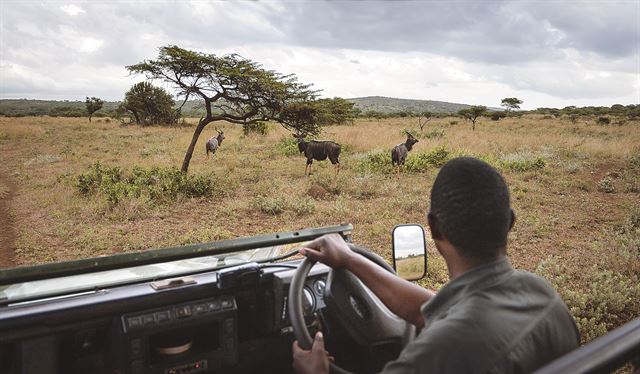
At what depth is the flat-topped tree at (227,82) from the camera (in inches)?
523

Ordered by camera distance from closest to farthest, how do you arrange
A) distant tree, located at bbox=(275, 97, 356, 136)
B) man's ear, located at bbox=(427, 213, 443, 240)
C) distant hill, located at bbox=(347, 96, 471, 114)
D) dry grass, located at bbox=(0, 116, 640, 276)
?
man's ear, located at bbox=(427, 213, 443, 240) < dry grass, located at bbox=(0, 116, 640, 276) < distant tree, located at bbox=(275, 97, 356, 136) < distant hill, located at bbox=(347, 96, 471, 114)

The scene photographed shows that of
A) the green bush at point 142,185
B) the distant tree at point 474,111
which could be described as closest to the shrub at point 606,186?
the green bush at point 142,185

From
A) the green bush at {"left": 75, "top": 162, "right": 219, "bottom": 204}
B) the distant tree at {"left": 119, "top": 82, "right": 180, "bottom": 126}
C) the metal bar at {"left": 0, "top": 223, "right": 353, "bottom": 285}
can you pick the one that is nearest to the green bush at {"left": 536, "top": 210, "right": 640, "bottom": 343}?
the metal bar at {"left": 0, "top": 223, "right": 353, "bottom": 285}

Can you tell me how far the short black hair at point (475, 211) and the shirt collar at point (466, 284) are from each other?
0.13 feet

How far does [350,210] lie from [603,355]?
7599 mm

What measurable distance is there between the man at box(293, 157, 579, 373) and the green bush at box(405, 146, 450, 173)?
12.1m

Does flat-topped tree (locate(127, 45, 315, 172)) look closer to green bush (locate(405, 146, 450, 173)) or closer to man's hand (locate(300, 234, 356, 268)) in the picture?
green bush (locate(405, 146, 450, 173))

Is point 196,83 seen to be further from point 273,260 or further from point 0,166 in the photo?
point 273,260

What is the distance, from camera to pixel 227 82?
45.3ft

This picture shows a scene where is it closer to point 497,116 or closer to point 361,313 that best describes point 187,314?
point 361,313

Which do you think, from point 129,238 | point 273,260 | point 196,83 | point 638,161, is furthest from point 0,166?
point 638,161

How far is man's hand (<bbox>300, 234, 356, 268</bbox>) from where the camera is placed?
1.74 m

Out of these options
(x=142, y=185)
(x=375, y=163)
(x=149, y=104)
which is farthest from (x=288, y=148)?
(x=149, y=104)

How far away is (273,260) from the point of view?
2.27 meters
